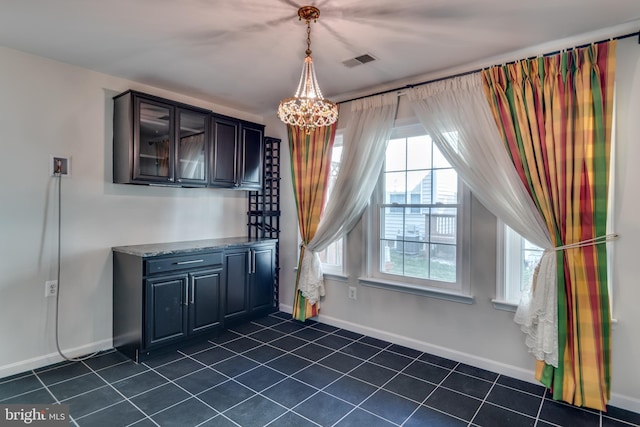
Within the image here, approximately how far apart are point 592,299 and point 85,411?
327cm

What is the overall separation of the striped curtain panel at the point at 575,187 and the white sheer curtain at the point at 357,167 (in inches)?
46.2

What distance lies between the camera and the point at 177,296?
3.07m

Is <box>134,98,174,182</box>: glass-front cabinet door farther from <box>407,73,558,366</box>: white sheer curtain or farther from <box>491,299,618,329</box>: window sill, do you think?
<box>491,299,618,329</box>: window sill

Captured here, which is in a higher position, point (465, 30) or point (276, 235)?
point (465, 30)

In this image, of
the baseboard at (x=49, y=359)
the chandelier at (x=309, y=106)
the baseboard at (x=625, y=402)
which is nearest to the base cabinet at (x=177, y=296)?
the baseboard at (x=49, y=359)

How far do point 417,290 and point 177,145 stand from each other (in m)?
2.58

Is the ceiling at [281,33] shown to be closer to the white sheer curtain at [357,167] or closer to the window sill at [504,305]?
the white sheer curtain at [357,167]

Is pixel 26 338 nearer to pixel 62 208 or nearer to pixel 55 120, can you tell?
pixel 62 208

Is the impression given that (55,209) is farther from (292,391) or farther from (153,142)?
(292,391)

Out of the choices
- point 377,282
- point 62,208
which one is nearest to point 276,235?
point 377,282

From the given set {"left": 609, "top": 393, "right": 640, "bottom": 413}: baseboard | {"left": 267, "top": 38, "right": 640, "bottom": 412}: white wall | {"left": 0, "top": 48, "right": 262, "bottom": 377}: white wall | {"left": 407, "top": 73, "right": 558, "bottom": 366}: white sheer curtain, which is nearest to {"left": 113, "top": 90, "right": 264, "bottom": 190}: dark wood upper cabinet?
{"left": 0, "top": 48, "right": 262, "bottom": 377}: white wall

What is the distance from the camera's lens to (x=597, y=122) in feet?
7.29

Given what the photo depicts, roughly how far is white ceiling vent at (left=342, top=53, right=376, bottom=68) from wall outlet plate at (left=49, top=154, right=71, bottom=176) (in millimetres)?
2431

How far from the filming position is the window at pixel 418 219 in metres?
2.97
